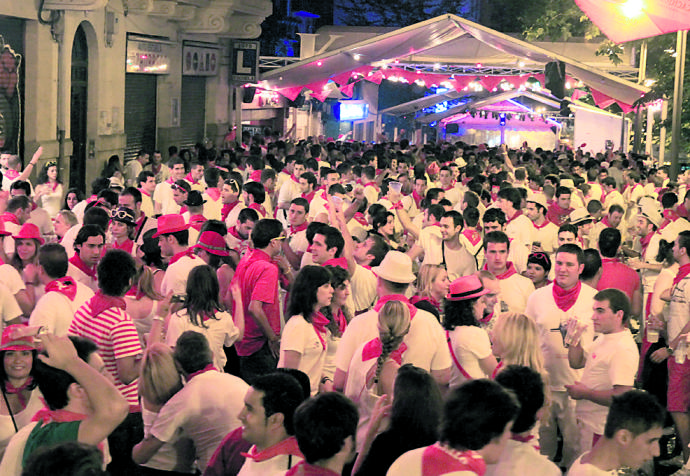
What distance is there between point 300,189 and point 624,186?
22.5ft

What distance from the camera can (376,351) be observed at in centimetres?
614

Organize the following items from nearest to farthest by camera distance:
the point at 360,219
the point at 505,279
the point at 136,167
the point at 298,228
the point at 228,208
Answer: the point at 505,279, the point at 298,228, the point at 228,208, the point at 360,219, the point at 136,167

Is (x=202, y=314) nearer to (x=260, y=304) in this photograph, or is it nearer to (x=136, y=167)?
(x=260, y=304)

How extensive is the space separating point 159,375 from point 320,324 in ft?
5.14

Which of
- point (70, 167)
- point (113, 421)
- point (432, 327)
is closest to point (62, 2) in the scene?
point (70, 167)

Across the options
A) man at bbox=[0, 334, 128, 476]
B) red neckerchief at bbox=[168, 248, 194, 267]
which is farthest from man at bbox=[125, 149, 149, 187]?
man at bbox=[0, 334, 128, 476]

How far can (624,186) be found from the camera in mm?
18141

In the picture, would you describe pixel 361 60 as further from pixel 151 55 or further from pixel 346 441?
pixel 346 441

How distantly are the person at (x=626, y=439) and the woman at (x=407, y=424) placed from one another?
0.71 metres

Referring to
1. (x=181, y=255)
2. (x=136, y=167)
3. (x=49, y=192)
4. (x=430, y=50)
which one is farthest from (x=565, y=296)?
(x=430, y=50)

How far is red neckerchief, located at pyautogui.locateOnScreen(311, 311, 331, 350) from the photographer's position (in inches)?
270

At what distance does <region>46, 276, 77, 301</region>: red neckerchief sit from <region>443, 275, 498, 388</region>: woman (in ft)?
8.01

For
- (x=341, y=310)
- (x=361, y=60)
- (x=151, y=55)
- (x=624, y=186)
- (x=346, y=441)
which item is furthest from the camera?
(x=361, y=60)

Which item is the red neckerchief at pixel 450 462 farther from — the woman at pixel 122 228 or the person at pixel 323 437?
the woman at pixel 122 228
